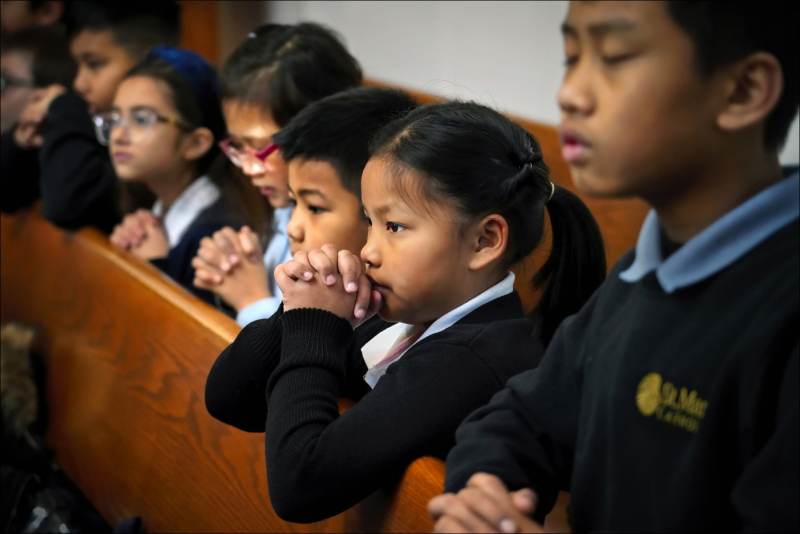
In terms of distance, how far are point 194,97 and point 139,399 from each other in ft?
2.80

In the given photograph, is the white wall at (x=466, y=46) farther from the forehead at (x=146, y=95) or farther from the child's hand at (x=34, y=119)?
the child's hand at (x=34, y=119)

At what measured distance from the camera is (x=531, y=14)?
2.93m

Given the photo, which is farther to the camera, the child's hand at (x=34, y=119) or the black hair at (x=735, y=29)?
the child's hand at (x=34, y=119)

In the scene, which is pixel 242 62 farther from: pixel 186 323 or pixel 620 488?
pixel 620 488

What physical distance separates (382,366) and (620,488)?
56 centimetres

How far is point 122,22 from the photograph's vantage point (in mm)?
3201

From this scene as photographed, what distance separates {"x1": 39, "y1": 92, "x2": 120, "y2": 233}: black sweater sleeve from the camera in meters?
2.61

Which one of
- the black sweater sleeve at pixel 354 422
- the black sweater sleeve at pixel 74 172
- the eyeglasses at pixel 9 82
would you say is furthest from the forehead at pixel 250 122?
the eyeglasses at pixel 9 82

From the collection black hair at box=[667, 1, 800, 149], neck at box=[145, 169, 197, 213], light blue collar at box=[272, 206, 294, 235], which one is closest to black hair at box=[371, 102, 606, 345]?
black hair at box=[667, 1, 800, 149]

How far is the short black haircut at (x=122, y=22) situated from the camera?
3178mm

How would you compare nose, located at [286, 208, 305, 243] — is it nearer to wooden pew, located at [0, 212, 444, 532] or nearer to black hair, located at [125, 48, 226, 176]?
wooden pew, located at [0, 212, 444, 532]

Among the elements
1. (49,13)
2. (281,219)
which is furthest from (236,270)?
(49,13)

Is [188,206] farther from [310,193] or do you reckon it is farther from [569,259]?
[569,259]

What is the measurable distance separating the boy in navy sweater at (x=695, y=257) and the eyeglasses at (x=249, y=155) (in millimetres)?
1241
